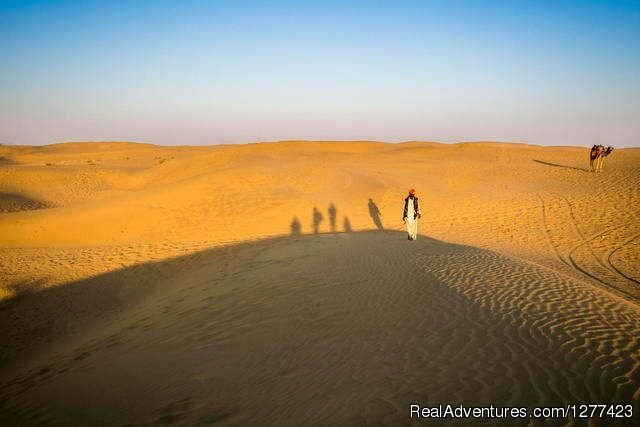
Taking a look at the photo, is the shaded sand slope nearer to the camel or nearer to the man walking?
the man walking

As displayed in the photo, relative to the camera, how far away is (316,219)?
1861cm

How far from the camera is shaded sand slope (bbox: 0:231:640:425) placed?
390 centimetres

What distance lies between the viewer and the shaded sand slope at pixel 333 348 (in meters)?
3.90

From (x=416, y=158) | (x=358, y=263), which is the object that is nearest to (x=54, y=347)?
(x=358, y=263)

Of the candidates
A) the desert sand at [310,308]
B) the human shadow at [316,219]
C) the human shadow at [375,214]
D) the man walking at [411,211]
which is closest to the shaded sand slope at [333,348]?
the desert sand at [310,308]

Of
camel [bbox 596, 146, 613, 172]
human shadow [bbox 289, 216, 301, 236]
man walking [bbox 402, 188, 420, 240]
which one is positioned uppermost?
camel [bbox 596, 146, 613, 172]

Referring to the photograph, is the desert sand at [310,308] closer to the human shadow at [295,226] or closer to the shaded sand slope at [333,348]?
the shaded sand slope at [333,348]

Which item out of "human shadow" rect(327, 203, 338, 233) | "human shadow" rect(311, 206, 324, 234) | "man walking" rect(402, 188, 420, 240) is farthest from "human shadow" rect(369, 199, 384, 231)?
"man walking" rect(402, 188, 420, 240)

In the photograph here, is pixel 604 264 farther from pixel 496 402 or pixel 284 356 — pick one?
pixel 284 356

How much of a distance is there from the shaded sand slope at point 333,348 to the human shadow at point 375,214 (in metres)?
8.12

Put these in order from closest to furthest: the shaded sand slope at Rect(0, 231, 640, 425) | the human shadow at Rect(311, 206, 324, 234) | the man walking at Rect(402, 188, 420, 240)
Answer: the shaded sand slope at Rect(0, 231, 640, 425) < the man walking at Rect(402, 188, 420, 240) < the human shadow at Rect(311, 206, 324, 234)

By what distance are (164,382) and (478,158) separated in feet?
126

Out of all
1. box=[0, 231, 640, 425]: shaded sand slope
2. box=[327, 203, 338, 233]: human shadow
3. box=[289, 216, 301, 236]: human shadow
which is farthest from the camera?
box=[327, 203, 338, 233]: human shadow

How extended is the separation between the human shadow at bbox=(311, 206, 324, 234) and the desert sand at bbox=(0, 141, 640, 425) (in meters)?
0.20
